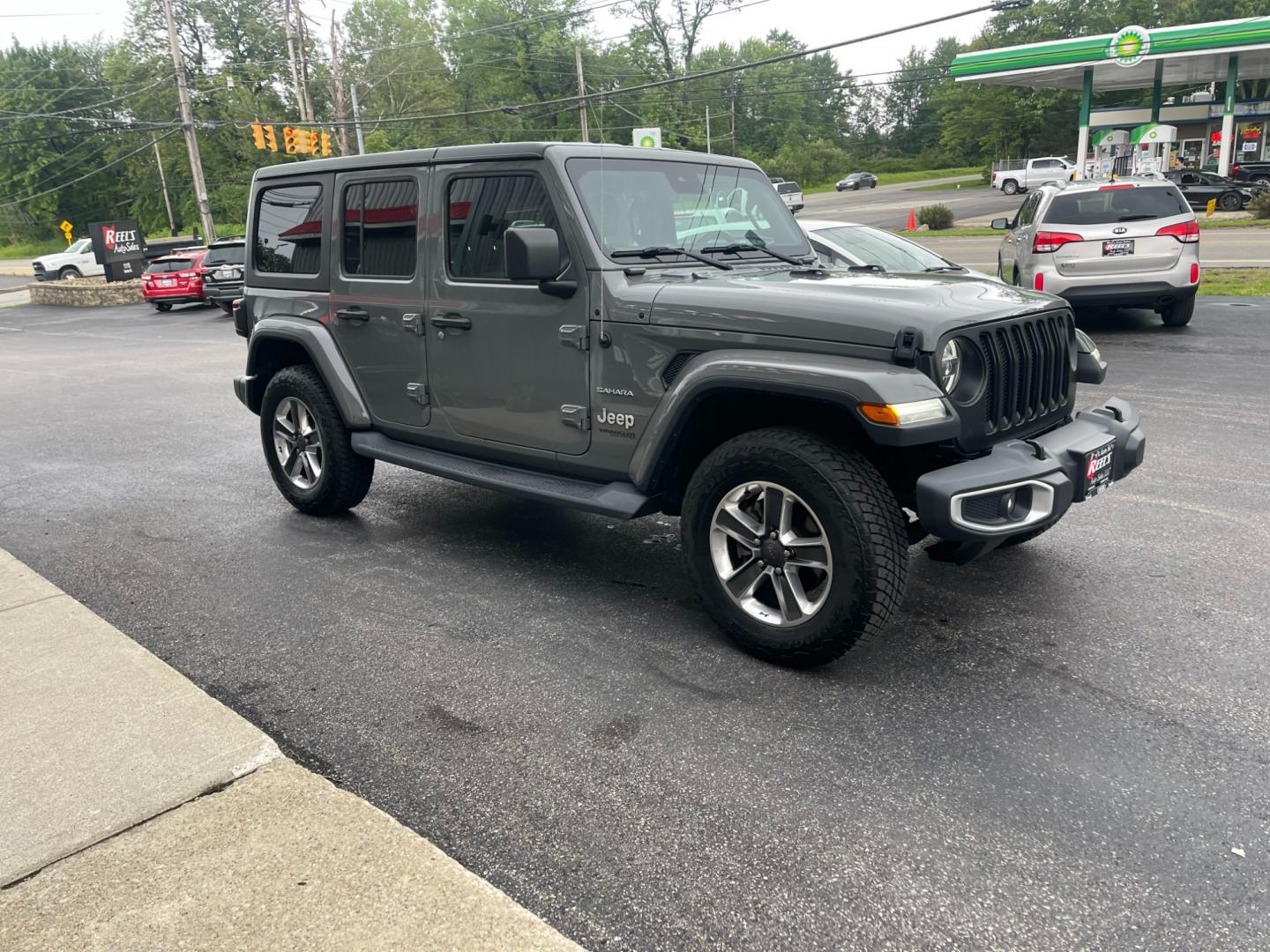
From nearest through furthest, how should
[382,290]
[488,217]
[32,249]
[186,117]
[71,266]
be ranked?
[488,217] < [382,290] < [186,117] < [71,266] < [32,249]

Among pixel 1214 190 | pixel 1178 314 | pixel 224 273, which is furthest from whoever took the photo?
pixel 1214 190

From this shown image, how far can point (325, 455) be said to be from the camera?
18.8 feet

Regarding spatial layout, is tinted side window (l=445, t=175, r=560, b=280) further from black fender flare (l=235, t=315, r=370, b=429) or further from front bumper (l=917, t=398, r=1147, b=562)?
front bumper (l=917, t=398, r=1147, b=562)

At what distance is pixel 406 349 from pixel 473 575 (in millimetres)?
1201

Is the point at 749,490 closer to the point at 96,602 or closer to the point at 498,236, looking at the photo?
→ the point at 498,236

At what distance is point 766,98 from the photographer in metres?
100

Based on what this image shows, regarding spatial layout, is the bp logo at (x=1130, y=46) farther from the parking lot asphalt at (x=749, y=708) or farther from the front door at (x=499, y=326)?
the front door at (x=499, y=326)

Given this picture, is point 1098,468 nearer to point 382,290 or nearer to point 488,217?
point 488,217

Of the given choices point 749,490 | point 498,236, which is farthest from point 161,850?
point 498,236

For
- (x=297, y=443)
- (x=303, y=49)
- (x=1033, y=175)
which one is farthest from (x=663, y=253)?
(x=1033, y=175)

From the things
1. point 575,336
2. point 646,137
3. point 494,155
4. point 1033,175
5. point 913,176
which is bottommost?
point 575,336

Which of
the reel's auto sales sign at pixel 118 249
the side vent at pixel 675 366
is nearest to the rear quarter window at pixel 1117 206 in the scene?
the side vent at pixel 675 366

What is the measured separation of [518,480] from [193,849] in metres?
2.25

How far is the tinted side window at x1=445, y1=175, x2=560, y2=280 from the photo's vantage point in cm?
446
